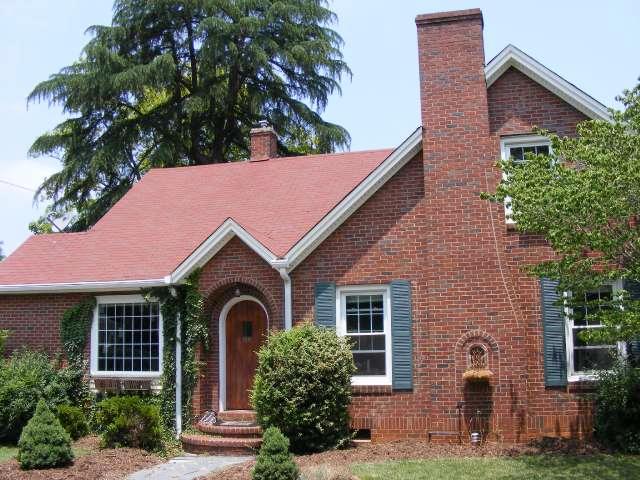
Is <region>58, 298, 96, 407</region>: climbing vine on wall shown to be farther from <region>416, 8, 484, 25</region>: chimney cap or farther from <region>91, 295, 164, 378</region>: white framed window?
<region>416, 8, 484, 25</region>: chimney cap

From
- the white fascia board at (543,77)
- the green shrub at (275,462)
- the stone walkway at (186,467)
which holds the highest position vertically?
the white fascia board at (543,77)

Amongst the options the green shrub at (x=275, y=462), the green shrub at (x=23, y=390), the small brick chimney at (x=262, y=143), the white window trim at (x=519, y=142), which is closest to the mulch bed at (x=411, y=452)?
the green shrub at (x=275, y=462)

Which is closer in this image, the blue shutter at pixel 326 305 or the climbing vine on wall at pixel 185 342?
the blue shutter at pixel 326 305

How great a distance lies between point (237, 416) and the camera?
14438mm

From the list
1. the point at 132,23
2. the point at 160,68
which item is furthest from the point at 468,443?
the point at 132,23

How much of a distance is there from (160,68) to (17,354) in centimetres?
1501

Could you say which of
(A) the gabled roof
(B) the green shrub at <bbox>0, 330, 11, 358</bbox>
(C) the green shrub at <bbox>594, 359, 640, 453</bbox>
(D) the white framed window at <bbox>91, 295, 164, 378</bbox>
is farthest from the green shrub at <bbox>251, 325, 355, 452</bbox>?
(B) the green shrub at <bbox>0, 330, 11, 358</bbox>

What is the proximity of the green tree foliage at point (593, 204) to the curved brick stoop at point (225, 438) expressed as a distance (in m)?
6.00

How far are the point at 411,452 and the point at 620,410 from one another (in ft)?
11.0

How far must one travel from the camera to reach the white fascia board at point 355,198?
13.6m

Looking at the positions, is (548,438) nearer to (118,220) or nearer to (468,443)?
(468,443)

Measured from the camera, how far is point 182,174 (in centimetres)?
2006

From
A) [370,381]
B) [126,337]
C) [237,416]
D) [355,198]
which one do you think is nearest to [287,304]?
[370,381]

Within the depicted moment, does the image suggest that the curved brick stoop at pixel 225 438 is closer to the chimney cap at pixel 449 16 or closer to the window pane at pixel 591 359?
the window pane at pixel 591 359
